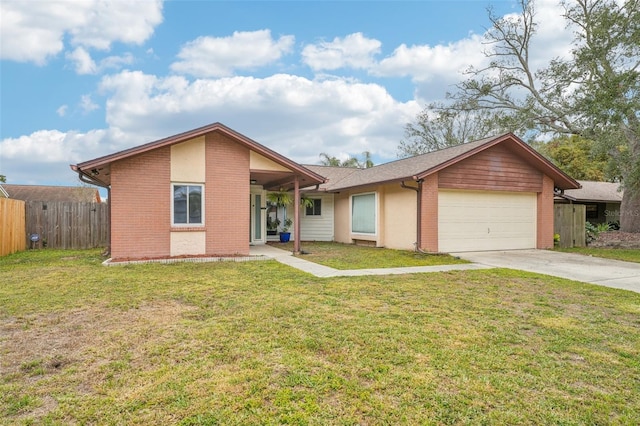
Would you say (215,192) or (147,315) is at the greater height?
(215,192)

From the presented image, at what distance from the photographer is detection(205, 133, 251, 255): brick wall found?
11.4 m

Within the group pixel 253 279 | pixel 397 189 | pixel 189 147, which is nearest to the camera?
pixel 253 279

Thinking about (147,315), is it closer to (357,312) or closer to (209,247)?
(357,312)

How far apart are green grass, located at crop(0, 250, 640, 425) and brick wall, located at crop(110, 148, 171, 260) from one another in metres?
3.65

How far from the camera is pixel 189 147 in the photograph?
36.8 feet

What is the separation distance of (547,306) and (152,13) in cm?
1322

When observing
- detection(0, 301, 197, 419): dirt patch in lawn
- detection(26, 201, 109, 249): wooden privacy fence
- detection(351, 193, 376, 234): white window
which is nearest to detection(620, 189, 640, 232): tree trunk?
detection(351, 193, 376, 234): white window

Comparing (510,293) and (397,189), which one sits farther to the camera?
(397,189)

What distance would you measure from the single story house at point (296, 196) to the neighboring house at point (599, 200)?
9.44 m

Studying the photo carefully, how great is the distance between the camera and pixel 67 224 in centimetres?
1473

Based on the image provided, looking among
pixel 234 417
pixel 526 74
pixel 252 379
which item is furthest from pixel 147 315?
pixel 526 74

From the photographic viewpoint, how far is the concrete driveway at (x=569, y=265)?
814 centimetres

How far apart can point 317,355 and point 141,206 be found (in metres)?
8.79

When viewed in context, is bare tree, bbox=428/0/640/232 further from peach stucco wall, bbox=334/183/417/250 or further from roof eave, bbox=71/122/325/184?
roof eave, bbox=71/122/325/184
